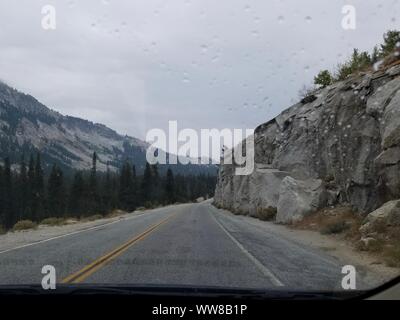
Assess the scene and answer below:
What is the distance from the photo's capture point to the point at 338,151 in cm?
2689

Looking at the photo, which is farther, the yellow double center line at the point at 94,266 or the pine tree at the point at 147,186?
the pine tree at the point at 147,186

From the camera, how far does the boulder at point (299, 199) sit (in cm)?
2825

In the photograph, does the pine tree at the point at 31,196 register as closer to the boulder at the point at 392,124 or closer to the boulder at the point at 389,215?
the boulder at the point at 392,124

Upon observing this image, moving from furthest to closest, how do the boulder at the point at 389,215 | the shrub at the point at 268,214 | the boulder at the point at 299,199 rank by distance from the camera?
the shrub at the point at 268,214, the boulder at the point at 299,199, the boulder at the point at 389,215

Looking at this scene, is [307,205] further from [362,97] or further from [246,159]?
[246,159]

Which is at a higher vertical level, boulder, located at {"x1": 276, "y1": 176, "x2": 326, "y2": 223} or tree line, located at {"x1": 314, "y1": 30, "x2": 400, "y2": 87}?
tree line, located at {"x1": 314, "y1": 30, "x2": 400, "y2": 87}

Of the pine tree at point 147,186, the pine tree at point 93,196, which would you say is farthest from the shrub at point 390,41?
the pine tree at point 147,186

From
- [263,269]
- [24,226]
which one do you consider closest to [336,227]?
[263,269]

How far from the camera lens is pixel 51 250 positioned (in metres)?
15.6

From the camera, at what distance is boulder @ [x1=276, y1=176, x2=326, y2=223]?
92.7 feet

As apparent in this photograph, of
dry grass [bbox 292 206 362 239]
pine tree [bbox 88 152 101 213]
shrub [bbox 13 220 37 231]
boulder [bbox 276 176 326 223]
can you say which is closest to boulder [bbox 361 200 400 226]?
dry grass [bbox 292 206 362 239]

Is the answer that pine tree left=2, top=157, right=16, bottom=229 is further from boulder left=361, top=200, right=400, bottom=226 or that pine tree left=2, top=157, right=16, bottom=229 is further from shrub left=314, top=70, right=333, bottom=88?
boulder left=361, top=200, right=400, bottom=226

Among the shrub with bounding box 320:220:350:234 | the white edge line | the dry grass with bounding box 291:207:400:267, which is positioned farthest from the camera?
the shrub with bounding box 320:220:350:234

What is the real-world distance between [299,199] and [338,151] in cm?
361
